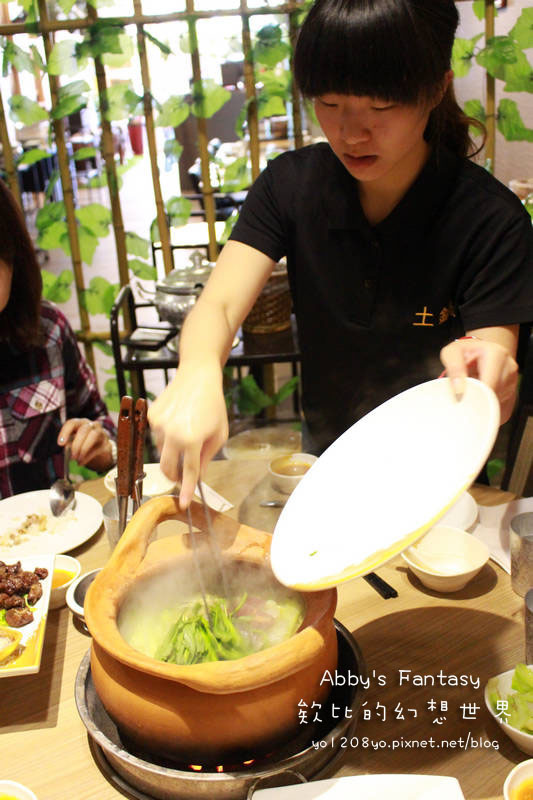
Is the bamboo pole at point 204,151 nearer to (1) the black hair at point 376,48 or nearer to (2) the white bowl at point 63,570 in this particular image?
(1) the black hair at point 376,48

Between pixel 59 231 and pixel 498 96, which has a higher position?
pixel 498 96

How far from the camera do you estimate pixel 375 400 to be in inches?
75.9

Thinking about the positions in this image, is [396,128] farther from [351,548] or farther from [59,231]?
[59,231]

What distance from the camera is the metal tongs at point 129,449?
120 centimetres

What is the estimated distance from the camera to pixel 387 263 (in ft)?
5.71

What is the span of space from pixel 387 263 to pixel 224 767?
116 cm

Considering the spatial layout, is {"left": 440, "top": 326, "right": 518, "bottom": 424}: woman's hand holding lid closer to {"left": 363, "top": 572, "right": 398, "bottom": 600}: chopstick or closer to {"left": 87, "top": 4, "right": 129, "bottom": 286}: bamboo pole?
{"left": 363, "top": 572, "right": 398, "bottom": 600}: chopstick

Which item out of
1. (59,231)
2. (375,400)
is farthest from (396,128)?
(59,231)

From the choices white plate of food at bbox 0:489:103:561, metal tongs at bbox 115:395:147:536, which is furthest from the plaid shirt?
metal tongs at bbox 115:395:147:536

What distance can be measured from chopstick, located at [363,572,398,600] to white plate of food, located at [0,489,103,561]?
2.14 ft

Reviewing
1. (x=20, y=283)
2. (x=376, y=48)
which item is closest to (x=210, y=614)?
(x=376, y=48)

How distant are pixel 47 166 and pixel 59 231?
765 centimetres

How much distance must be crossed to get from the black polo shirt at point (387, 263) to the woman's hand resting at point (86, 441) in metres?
0.65

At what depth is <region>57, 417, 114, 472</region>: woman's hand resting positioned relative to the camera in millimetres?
2096
